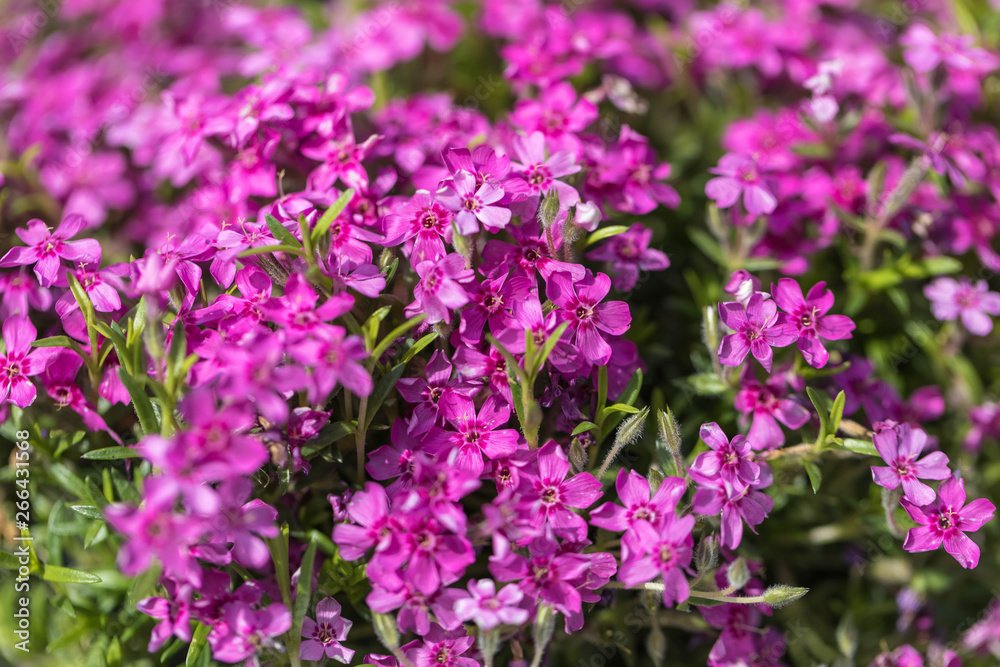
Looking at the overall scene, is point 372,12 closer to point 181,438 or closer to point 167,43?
point 167,43

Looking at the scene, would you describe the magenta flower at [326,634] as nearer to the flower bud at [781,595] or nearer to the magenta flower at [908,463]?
the flower bud at [781,595]

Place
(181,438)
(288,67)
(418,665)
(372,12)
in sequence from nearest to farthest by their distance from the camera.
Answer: (181,438)
(418,665)
(288,67)
(372,12)

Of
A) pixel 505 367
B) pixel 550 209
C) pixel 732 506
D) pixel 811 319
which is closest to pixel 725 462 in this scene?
pixel 732 506

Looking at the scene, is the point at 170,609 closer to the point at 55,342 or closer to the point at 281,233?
the point at 55,342

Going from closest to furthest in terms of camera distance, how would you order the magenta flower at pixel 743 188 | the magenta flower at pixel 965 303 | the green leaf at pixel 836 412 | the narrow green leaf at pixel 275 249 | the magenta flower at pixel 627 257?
1. the narrow green leaf at pixel 275 249
2. the green leaf at pixel 836 412
3. the magenta flower at pixel 627 257
4. the magenta flower at pixel 743 188
5. the magenta flower at pixel 965 303

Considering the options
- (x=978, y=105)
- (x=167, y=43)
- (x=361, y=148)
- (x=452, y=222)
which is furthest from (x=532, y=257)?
(x=167, y=43)

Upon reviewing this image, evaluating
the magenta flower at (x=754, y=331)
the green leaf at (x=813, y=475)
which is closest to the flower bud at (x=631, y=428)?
the magenta flower at (x=754, y=331)
